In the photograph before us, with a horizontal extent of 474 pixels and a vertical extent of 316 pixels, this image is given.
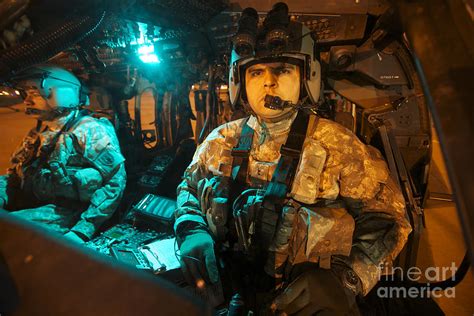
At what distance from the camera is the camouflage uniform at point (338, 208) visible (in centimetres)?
154

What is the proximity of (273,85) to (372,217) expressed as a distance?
1.09 metres

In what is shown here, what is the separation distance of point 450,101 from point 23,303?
101 centimetres

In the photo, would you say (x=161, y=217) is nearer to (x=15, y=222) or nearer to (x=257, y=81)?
(x=257, y=81)

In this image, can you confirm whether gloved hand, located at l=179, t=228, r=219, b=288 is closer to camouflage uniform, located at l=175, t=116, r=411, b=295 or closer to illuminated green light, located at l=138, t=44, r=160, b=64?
camouflage uniform, located at l=175, t=116, r=411, b=295

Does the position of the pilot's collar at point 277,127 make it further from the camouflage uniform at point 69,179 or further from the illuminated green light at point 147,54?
the illuminated green light at point 147,54

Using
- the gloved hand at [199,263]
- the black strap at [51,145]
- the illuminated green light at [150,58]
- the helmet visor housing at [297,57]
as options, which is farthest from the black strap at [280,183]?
the black strap at [51,145]

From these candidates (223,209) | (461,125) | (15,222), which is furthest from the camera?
(223,209)

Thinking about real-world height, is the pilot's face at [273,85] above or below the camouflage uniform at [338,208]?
above

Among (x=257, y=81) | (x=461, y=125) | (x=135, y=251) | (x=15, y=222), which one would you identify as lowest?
(x=135, y=251)

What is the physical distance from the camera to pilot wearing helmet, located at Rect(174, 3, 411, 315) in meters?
1.53

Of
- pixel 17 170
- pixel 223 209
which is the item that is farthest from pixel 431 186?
pixel 17 170

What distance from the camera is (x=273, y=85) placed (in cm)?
178

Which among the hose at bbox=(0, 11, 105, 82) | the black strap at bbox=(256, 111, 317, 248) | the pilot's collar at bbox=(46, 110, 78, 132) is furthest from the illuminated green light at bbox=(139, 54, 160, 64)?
the black strap at bbox=(256, 111, 317, 248)

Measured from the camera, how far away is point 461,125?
462 millimetres
